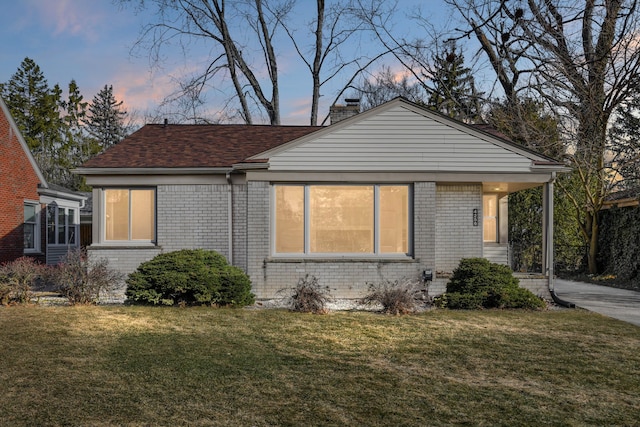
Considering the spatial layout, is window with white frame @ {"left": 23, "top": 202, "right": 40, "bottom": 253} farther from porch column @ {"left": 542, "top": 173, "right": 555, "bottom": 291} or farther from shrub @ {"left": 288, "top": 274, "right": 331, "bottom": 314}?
porch column @ {"left": 542, "top": 173, "right": 555, "bottom": 291}

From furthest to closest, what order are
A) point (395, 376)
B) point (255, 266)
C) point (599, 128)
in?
1. point (599, 128)
2. point (255, 266)
3. point (395, 376)

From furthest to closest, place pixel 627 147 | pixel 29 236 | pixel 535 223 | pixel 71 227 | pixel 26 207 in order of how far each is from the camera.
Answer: pixel 71 227
pixel 29 236
pixel 26 207
pixel 535 223
pixel 627 147

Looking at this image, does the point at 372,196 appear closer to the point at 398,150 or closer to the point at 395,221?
the point at 395,221

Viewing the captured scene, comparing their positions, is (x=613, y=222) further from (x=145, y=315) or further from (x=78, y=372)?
(x=78, y=372)

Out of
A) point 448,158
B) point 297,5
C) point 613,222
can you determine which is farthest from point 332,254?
point 297,5

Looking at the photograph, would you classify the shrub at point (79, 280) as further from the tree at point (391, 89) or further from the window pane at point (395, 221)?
the tree at point (391, 89)

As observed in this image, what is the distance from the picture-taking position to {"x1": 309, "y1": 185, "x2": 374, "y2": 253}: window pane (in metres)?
12.4

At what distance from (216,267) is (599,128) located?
13394 millimetres

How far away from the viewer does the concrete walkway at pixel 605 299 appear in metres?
10.6

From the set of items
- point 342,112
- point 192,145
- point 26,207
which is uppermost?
point 342,112

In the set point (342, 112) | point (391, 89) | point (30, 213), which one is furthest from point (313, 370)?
point (391, 89)

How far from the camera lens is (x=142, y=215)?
530 inches

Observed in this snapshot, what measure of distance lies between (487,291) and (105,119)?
58.4 meters

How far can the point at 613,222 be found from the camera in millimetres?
17453
